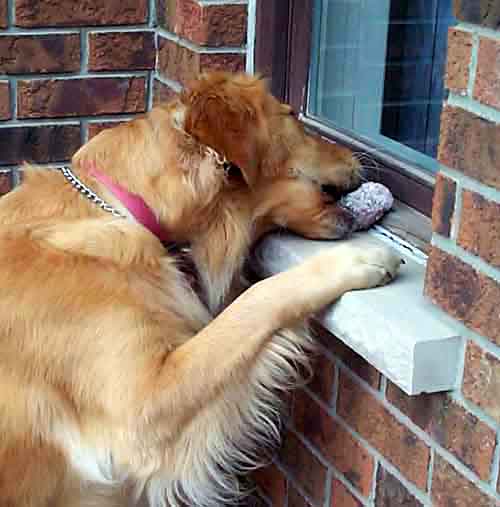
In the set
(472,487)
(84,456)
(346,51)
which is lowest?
(84,456)

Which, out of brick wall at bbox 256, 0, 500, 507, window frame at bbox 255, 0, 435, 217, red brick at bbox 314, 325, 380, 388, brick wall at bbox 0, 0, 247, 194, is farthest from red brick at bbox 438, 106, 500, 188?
brick wall at bbox 0, 0, 247, 194

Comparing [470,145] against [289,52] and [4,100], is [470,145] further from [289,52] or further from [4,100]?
[4,100]

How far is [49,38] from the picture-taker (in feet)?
10.1

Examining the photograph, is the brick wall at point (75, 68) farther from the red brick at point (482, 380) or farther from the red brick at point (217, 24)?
the red brick at point (482, 380)

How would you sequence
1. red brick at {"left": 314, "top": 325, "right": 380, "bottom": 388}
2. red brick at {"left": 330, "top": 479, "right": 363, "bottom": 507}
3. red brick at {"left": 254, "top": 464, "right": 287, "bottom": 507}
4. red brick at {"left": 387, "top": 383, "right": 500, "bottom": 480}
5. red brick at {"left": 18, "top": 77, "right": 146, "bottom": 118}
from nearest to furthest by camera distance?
red brick at {"left": 387, "top": 383, "right": 500, "bottom": 480}
red brick at {"left": 314, "top": 325, "right": 380, "bottom": 388}
red brick at {"left": 330, "top": 479, "right": 363, "bottom": 507}
red brick at {"left": 254, "top": 464, "right": 287, "bottom": 507}
red brick at {"left": 18, "top": 77, "right": 146, "bottom": 118}

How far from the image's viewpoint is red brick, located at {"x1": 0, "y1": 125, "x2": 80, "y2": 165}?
3133 mm

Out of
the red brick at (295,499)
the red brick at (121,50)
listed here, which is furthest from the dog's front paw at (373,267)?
the red brick at (121,50)

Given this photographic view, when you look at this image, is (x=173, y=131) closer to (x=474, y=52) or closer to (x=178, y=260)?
(x=178, y=260)

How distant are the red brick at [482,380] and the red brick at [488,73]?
43cm

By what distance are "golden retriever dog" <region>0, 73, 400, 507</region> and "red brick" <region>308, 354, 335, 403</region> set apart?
0.60 ft

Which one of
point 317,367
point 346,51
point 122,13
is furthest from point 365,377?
point 122,13

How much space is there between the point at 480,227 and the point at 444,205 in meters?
0.13

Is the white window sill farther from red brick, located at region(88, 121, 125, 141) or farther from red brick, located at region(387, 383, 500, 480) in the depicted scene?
red brick, located at region(88, 121, 125, 141)

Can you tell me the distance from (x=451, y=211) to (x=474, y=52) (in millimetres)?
291
